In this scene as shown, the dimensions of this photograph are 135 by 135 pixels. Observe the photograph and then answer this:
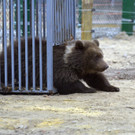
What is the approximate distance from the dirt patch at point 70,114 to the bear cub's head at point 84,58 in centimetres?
50

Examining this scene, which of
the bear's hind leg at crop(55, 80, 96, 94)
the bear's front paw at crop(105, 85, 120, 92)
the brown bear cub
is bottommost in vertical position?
the bear's front paw at crop(105, 85, 120, 92)

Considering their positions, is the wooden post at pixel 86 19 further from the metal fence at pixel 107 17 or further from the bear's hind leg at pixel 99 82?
the bear's hind leg at pixel 99 82

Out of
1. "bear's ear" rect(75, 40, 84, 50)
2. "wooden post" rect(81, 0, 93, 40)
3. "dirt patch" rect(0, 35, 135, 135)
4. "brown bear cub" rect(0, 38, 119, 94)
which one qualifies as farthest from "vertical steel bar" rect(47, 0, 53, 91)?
"wooden post" rect(81, 0, 93, 40)

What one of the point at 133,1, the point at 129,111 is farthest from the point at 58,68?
the point at 133,1

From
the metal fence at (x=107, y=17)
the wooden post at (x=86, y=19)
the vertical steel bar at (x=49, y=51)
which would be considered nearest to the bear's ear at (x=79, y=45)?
the vertical steel bar at (x=49, y=51)

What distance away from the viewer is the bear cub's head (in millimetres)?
6660

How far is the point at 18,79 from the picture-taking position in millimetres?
6672

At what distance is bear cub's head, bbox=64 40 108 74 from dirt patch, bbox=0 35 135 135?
0.50m

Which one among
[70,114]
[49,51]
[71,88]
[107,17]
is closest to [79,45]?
[49,51]

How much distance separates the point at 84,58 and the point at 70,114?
6.95ft

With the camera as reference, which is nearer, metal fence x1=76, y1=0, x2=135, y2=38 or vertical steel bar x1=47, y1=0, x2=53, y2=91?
vertical steel bar x1=47, y1=0, x2=53, y2=91

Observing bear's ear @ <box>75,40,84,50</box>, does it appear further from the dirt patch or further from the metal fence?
the metal fence

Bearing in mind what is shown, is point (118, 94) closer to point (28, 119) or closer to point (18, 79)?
point (18, 79)

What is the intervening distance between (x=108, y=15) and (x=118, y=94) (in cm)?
1185
